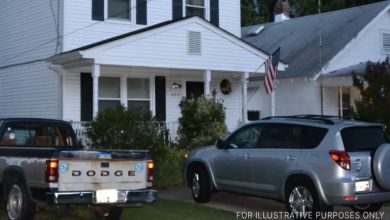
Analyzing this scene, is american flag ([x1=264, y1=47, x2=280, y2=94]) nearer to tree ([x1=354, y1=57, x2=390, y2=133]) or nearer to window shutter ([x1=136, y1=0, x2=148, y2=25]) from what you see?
window shutter ([x1=136, y1=0, x2=148, y2=25])

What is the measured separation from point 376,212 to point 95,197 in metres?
5.34

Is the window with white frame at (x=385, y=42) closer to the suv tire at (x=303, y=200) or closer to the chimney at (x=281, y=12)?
the chimney at (x=281, y=12)

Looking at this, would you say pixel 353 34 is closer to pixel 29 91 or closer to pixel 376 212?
pixel 29 91

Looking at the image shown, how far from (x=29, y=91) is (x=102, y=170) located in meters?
12.0

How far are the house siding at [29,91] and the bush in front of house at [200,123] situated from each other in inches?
156

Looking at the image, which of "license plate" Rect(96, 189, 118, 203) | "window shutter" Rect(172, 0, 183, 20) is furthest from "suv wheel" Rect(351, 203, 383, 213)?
"window shutter" Rect(172, 0, 183, 20)

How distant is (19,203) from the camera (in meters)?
9.59

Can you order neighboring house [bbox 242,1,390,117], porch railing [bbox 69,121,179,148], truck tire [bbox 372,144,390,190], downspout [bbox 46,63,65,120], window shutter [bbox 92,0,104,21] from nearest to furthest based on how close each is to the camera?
truck tire [bbox 372,144,390,190], porch railing [bbox 69,121,179,148], downspout [bbox 46,63,65,120], window shutter [bbox 92,0,104,21], neighboring house [bbox 242,1,390,117]

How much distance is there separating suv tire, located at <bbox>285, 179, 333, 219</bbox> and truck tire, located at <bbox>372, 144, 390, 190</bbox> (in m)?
0.89

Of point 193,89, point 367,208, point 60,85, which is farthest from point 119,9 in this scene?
point 367,208

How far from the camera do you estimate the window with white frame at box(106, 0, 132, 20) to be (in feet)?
65.2

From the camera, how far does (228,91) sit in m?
22.4

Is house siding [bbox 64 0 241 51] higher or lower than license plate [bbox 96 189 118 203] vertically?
higher

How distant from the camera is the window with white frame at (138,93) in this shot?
66.2 feet
